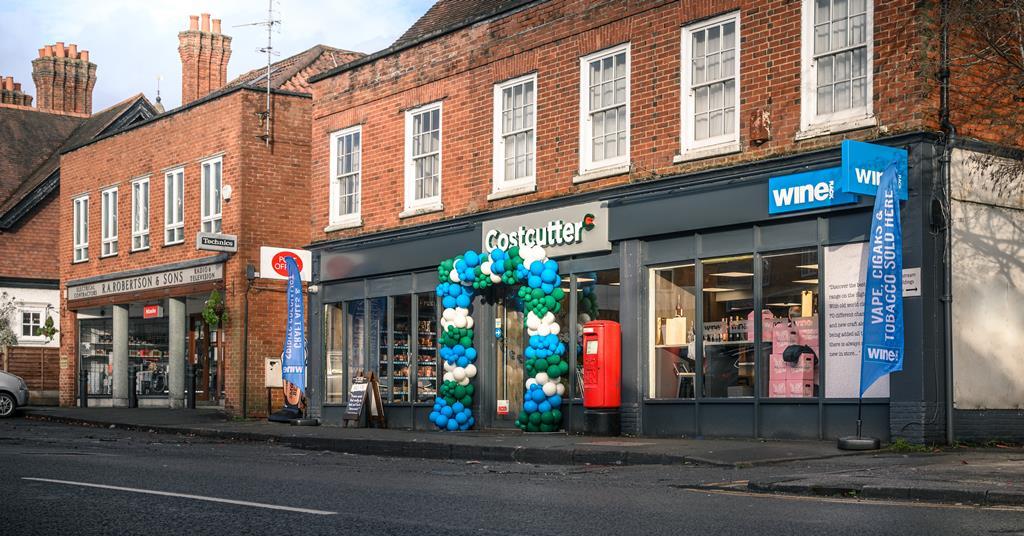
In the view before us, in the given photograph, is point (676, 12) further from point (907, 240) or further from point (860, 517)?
point (860, 517)

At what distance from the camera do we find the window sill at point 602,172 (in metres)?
19.4

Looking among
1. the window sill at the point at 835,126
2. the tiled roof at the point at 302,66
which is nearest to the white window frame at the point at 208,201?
the tiled roof at the point at 302,66

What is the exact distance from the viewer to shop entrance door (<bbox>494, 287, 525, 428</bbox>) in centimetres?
2173

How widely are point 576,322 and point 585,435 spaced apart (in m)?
2.02

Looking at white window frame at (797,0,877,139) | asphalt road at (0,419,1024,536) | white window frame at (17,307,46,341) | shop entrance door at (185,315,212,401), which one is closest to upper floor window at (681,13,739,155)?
white window frame at (797,0,877,139)

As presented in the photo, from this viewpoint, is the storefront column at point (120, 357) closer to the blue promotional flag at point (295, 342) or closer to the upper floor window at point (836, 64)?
the blue promotional flag at point (295, 342)

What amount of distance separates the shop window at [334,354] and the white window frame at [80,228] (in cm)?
1315

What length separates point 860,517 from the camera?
8.78 meters

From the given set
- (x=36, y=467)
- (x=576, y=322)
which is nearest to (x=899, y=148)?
(x=576, y=322)

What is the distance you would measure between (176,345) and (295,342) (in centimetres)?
882

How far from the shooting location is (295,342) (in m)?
24.8

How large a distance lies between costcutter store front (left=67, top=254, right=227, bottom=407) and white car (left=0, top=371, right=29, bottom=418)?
3.82 meters

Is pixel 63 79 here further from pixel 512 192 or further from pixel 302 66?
pixel 512 192

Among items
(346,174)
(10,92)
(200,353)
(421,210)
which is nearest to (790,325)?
(421,210)
